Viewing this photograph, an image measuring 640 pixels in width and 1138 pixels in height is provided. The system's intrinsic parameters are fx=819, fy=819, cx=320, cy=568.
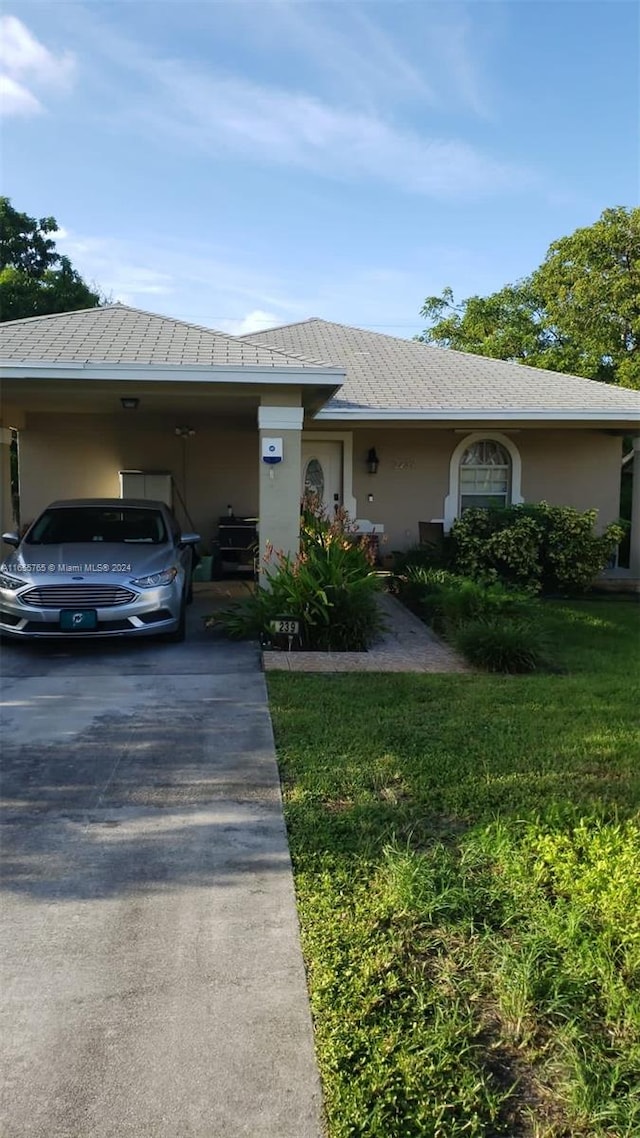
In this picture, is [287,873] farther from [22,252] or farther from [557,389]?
[22,252]

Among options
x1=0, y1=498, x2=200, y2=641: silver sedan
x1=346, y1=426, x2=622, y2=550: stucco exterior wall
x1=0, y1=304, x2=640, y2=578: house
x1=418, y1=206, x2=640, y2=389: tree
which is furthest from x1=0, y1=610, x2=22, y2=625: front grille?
x1=418, y1=206, x2=640, y2=389: tree

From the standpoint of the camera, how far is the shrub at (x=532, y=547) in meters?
12.3

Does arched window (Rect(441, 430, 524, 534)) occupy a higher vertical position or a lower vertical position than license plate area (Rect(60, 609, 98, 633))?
higher

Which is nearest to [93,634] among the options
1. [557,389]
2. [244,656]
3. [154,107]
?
[244,656]

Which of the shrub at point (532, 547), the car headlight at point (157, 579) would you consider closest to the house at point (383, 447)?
the shrub at point (532, 547)

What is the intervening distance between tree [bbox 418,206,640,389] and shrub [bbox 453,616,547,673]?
1820 cm

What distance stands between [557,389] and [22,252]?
16091mm

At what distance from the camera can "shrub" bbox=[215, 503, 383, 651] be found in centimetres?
831

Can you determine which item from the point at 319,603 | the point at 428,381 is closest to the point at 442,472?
the point at 428,381

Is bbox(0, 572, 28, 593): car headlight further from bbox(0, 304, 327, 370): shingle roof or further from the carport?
bbox(0, 304, 327, 370): shingle roof

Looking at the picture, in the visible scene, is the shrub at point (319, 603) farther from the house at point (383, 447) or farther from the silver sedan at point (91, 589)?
the house at point (383, 447)

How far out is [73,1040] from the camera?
254 centimetres

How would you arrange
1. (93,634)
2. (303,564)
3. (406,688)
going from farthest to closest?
(303,564) < (93,634) < (406,688)

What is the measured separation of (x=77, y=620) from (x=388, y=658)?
3017 mm
